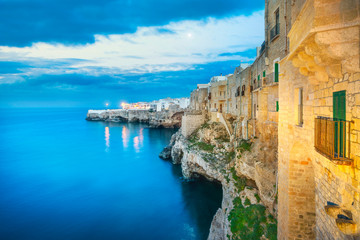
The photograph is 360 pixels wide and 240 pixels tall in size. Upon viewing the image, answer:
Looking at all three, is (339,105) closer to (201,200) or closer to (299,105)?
(299,105)

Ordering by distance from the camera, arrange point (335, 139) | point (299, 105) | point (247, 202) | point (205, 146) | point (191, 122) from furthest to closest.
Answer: point (191, 122) → point (205, 146) → point (247, 202) → point (299, 105) → point (335, 139)

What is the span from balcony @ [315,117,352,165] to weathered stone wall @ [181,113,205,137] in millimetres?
26099

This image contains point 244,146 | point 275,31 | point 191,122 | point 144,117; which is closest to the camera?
point 275,31

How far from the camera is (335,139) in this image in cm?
336

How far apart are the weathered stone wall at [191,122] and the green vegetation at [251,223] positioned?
19.3 m

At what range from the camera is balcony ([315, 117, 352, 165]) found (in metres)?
3.09

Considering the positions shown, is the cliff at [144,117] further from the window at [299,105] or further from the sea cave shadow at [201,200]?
the window at [299,105]

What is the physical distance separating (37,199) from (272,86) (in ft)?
77.2

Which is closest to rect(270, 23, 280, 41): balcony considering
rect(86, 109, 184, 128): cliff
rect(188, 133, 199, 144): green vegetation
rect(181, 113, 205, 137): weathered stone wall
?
rect(188, 133, 199, 144): green vegetation

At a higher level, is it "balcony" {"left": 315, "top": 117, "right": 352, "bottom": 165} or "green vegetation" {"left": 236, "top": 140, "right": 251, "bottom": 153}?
"balcony" {"left": 315, "top": 117, "right": 352, "bottom": 165}

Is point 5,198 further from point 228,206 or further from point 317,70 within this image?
point 317,70

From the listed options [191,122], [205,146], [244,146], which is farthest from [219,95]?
[244,146]

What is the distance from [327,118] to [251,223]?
7309mm

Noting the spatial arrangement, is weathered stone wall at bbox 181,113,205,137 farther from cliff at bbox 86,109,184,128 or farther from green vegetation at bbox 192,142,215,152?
cliff at bbox 86,109,184,128
